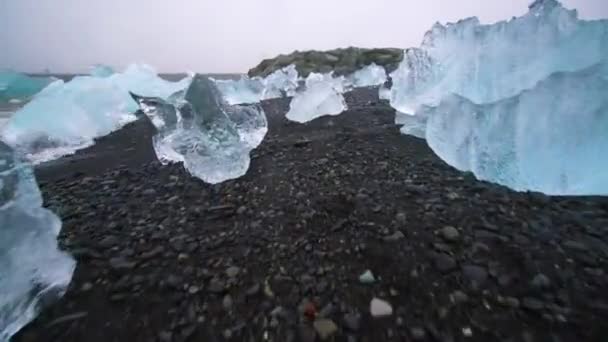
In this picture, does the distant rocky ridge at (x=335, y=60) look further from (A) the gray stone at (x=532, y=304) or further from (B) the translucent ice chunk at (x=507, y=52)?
(A) the gray stone at (x=532, y=304)

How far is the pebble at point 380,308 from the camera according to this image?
132 centimetres

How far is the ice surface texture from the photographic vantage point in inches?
81.0

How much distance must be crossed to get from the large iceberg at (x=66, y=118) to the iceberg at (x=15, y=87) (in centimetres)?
775

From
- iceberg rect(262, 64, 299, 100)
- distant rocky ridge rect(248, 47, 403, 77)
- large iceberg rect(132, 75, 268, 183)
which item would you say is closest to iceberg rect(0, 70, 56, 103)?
iceberg rect(262, 64, 299, 100)

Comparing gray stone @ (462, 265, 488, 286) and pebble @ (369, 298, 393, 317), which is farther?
gray stone @ (462, 265, 488, 286)

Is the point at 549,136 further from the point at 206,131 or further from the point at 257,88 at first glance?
the point at 257,88

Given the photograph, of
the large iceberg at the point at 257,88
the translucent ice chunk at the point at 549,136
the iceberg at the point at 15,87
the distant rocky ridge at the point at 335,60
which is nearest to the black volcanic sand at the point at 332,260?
the translucent ice chunk at the point at 549,136

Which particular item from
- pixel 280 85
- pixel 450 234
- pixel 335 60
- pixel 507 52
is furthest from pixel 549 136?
pixel 335 60

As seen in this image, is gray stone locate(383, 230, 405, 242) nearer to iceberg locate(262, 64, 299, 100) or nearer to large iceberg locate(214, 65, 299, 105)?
large iceberg locate(214, 65, 299, 105)

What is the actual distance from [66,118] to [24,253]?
15.1ft

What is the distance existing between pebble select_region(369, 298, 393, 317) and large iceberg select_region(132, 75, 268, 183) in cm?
192

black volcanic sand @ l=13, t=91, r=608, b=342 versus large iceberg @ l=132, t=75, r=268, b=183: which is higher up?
large iceberg @ l=132, t=75, r=268, b=183

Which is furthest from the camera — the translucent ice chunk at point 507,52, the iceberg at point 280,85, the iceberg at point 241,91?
the iceberg at point 280,85

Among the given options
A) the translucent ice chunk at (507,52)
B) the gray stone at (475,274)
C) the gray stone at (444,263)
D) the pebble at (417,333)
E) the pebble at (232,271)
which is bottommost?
the pebble at (417,333)
